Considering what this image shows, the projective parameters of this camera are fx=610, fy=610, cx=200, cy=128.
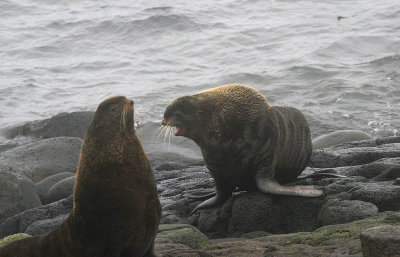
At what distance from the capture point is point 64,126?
13406 millimetres

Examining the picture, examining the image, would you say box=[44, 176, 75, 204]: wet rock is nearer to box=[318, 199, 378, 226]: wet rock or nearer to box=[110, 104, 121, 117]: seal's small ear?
box=[318, 199, 378, 226]: wet rock

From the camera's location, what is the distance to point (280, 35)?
23.4 metres

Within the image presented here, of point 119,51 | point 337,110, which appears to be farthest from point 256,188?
point 119,51

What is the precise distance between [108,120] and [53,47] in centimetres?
2071

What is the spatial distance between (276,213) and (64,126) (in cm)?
844

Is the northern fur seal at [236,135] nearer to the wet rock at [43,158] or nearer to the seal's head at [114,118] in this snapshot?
the seal's head at [114,118]

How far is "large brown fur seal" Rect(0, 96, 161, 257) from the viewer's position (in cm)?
411

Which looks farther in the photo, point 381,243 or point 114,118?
point 114,118

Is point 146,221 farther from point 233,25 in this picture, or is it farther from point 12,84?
point 233,25

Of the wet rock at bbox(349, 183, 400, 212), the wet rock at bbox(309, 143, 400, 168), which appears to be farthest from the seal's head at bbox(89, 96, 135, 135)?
the wet rock at bbox(309, 143, 400, 168)

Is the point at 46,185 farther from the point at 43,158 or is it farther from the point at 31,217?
the point at 31,217

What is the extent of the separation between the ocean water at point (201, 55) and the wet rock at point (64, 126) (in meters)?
1.76

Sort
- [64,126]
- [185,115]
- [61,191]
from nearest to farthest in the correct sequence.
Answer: [185,115] < [61,191] < [64,126]

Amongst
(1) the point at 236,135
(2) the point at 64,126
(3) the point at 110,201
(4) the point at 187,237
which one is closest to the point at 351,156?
(1) the point at 236,135
